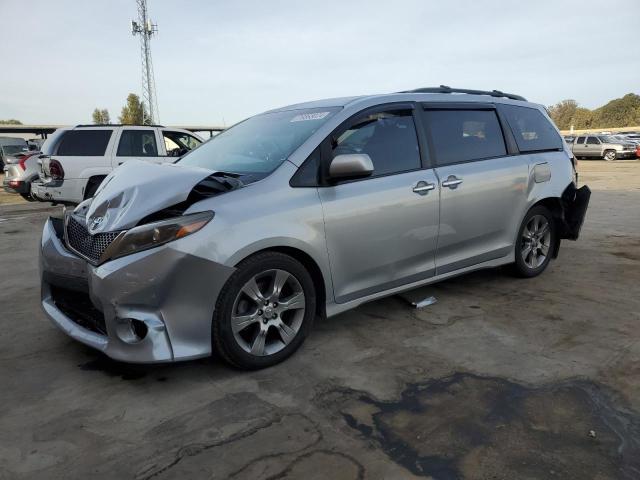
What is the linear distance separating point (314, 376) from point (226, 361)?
55 cm

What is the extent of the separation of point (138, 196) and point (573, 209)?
432cm

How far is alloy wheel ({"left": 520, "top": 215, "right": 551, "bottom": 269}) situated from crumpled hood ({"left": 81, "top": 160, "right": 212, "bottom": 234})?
323 cm

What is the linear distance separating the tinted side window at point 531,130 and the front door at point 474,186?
9.1 inches

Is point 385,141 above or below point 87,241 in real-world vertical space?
above

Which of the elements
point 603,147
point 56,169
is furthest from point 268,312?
point 603,147

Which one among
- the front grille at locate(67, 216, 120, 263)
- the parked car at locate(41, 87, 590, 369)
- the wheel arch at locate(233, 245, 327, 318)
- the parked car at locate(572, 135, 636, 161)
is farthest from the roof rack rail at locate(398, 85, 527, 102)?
the parked car at locate(572, 135, 636, 161)

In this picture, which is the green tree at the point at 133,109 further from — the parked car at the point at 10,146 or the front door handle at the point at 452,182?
the front door handle at the point at 452,182

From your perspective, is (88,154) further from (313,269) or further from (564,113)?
(564,113)

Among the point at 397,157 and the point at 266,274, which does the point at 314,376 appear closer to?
the point at 266,274

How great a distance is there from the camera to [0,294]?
4707 mm

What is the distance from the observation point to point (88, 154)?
9062 millimetres

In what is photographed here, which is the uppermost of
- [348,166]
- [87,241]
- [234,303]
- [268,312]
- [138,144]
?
[138,144]

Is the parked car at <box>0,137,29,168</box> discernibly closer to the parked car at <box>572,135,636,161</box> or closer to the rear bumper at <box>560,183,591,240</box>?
the rear bumper at <box>560,183,591,240</box>

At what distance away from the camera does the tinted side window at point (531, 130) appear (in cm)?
475
